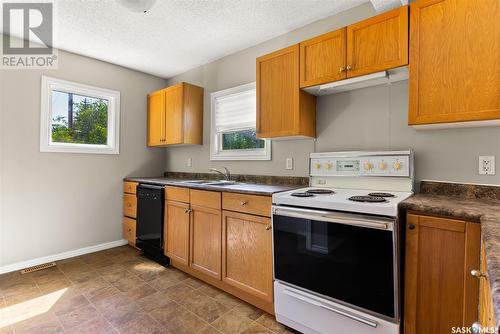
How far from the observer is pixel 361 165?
6.61 feet

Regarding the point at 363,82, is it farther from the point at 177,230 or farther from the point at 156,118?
the point at 156,118

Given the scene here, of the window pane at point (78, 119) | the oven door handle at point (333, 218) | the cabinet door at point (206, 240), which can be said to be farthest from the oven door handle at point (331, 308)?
the window pane at point (78, 119)

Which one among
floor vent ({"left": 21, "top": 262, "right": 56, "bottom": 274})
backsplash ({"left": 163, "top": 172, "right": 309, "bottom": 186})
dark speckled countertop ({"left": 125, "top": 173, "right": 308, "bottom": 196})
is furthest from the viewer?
floor vent ({"left": 21, "top": 262, "right": 56, "bottom": 274})

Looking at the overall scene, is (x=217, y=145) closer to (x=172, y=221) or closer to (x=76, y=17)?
(x=172, y=221)

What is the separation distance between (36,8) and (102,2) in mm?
659

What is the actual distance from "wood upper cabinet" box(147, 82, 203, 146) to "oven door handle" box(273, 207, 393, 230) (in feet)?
6.45

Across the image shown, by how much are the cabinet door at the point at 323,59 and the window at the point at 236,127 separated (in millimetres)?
841

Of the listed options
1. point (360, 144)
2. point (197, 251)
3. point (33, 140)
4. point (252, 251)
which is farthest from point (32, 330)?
point (360, 144)

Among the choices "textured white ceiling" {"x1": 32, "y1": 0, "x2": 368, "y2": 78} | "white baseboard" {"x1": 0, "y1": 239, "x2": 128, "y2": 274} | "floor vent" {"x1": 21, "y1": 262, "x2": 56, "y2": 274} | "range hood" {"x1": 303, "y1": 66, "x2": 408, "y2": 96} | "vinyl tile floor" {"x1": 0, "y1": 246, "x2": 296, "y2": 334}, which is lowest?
"vinyl tile floor" {"x1": 0, "y1": 246, "x2": 296, "y2": 334}

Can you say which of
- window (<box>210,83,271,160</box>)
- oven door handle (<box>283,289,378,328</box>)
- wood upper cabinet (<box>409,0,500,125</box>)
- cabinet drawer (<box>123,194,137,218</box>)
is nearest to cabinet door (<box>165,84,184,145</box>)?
window (<box>210,83,271,160</box>)

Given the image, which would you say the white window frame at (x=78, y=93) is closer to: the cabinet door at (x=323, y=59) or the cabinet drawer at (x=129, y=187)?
the cabinet drawer at (x=129, y=187)

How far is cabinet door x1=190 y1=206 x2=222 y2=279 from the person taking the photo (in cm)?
225

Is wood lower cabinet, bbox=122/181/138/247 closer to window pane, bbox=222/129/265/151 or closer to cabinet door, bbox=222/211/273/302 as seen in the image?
window pane, bbox=222/129/265/151

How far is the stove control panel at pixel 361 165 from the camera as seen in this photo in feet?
6.03
